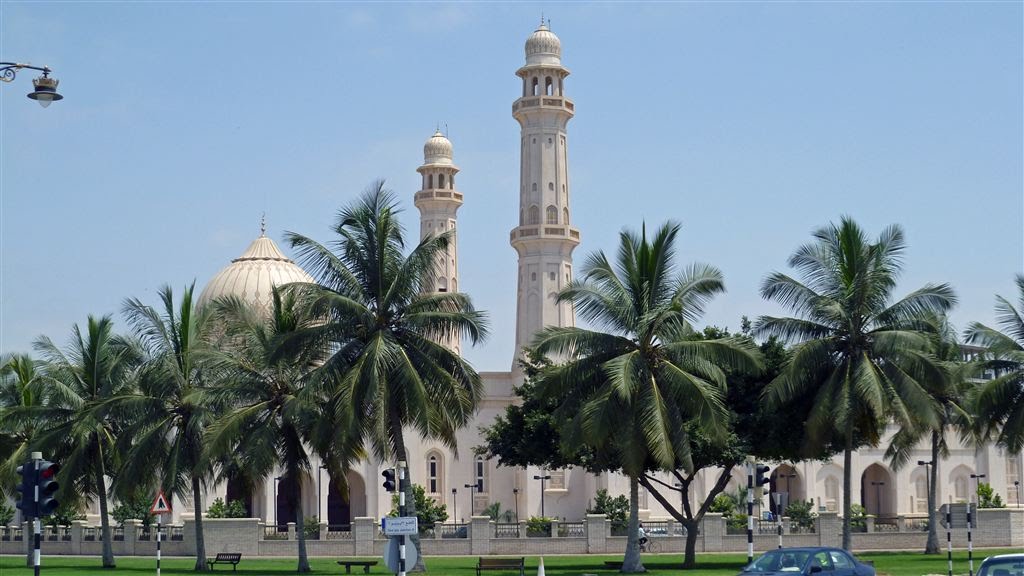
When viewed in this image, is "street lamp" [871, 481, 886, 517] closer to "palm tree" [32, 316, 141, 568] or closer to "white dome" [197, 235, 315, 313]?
"white dome" [197, 235, 315, 313]

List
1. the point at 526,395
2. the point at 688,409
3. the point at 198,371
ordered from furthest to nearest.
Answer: the point at 526,395, the point at 198,371, the point at 688,409

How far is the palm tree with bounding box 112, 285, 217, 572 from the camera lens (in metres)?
40.7

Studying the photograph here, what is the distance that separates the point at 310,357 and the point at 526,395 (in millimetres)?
11367

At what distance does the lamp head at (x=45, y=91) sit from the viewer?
1889 centimetres

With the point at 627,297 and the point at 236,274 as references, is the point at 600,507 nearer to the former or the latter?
the point at 236,274

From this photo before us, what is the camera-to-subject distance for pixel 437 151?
90.6m

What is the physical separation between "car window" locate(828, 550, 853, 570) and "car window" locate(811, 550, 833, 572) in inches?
5.5

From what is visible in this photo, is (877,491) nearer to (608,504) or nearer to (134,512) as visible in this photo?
(608,504)

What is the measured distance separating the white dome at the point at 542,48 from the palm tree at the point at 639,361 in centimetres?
3900

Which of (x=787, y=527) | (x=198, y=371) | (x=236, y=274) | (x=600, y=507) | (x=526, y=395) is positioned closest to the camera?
(x=198, y=371)

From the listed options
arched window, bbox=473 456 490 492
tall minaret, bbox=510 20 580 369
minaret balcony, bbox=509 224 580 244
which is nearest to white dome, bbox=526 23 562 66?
tall minaret, bbox=510 20 580 369

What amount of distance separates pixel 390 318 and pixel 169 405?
8.87 metres

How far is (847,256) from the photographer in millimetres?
37875

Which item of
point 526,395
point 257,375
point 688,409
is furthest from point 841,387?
point 257,375
